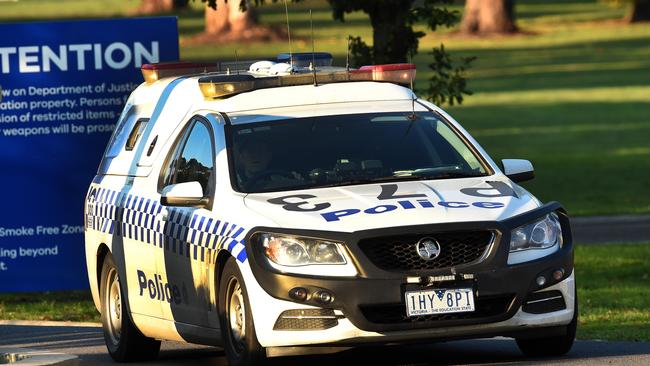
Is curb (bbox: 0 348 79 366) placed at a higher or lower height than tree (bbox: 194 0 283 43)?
higher

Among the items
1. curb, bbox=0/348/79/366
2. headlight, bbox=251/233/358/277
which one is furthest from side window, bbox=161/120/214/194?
curb, bbox=0/348/79/366

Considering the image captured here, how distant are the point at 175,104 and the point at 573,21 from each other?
7239 cm

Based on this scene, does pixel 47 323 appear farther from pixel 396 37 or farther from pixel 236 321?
pixel 396 37

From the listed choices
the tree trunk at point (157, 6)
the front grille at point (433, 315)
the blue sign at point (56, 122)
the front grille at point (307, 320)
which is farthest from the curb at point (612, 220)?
the tree trunk at point (157, 6)

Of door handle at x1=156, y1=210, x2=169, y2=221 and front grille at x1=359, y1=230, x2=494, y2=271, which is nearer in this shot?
front grille at x1=359, y1=230, x2=494, y2=271

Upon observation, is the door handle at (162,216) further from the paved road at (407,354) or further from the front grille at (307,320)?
the front grille at (307,320)

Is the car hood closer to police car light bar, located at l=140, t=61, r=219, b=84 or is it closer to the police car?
the police car

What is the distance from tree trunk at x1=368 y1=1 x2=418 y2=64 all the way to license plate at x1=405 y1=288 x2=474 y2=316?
33.2 feet

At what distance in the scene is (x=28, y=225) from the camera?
57.2ft

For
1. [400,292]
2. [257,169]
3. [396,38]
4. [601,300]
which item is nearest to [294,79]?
[257,169]

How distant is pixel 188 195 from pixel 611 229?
14.1 m

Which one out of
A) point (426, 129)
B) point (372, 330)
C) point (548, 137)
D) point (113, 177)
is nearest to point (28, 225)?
point (113, 177)

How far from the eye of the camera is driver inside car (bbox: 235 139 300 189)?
35.9 ft

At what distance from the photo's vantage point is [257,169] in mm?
11109
